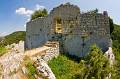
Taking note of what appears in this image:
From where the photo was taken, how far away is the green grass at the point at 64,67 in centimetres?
2065

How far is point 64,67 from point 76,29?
4.35 meters

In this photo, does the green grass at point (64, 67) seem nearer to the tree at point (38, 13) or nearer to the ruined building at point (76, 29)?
the ruined building at point (76, 29)

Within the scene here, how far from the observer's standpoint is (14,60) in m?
19.6

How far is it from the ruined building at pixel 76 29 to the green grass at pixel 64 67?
6.02ft

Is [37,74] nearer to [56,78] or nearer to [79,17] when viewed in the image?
[56,78]

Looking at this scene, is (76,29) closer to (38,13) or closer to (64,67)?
(64,67)

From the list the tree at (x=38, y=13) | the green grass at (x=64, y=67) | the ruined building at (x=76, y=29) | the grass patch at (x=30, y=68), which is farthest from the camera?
the tree at (x=38, y=13)

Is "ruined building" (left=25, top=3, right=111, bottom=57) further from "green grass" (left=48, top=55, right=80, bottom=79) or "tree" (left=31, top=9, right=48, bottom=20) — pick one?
"tree" (left=31, top=9, right=48, bottom=20)

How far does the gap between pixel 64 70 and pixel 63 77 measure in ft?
3.43

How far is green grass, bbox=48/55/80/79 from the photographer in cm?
2065

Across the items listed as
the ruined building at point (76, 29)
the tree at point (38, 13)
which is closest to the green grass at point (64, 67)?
the ruined building at point (76, 29)

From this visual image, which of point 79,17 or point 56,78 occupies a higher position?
point 79,17

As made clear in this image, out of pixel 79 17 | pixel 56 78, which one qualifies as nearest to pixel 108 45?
pixel 79 17

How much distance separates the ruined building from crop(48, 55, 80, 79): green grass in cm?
184
